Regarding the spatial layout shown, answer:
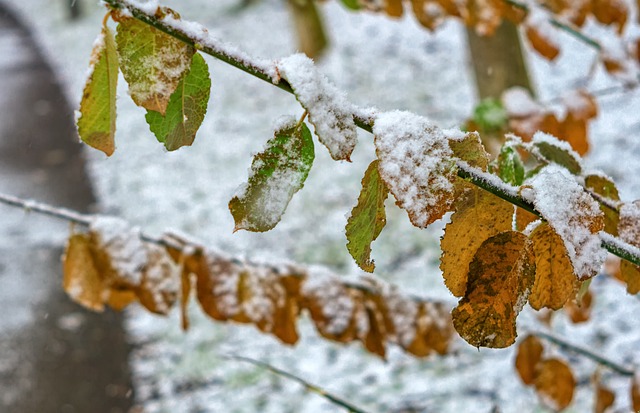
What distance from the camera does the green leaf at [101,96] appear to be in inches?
23.8

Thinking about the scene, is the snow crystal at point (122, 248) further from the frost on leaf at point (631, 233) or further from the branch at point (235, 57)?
the frost on leaf at point (631, 233)

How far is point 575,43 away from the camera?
8102 millimetres

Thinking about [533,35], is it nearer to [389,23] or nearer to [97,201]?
[97,201]

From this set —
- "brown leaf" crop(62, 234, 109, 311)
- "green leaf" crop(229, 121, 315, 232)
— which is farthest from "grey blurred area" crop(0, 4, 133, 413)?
"green leaf" crop(229, 121, 315, 232)

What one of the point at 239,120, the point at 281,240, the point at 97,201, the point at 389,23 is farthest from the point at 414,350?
the point at 389,23

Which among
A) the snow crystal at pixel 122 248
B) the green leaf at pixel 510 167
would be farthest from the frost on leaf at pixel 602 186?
the snow crystal at pixel 122 248

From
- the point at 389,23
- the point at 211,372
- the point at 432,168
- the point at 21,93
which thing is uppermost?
the point at 432,168

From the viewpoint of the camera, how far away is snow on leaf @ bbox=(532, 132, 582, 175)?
875mm

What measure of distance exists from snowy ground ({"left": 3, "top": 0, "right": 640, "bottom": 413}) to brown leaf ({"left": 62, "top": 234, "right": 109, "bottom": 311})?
1.16 feet

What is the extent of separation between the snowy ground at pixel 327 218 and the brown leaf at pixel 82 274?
0.35 m

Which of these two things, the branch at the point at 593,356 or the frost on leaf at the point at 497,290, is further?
the branch at the point at 593,356

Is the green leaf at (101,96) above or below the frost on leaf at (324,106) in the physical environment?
below

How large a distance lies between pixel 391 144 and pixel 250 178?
0.13m

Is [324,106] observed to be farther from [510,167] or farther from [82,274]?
[82,274]
